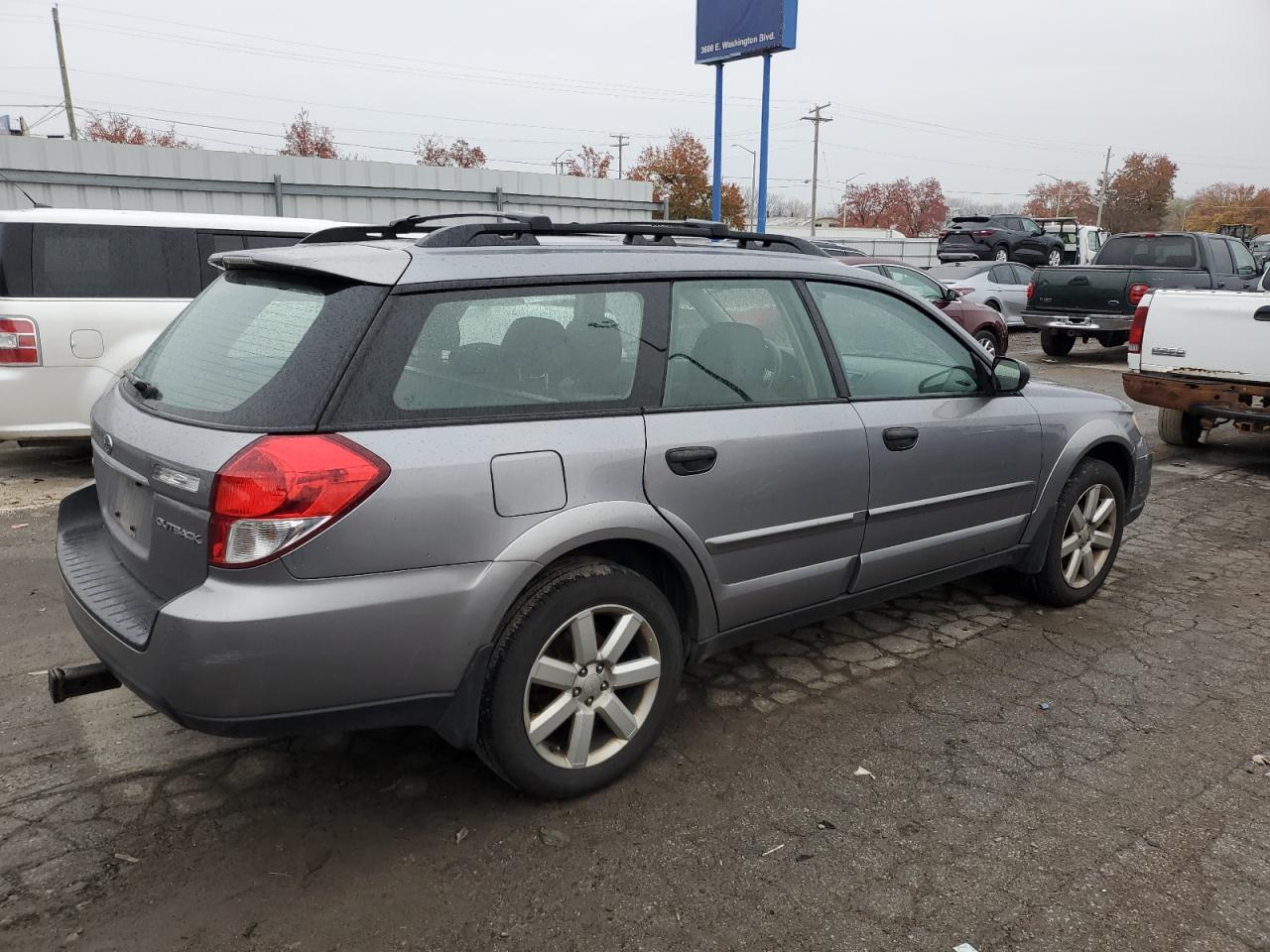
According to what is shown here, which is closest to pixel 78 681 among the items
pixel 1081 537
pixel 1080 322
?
pixel 1081 537

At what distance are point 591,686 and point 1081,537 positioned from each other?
2.89 m

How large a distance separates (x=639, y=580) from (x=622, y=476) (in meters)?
0.33

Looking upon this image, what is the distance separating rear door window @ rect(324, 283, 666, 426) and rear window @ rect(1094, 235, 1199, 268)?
14.7m

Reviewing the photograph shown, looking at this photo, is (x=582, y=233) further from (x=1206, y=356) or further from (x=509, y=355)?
(x=1206, y=356)

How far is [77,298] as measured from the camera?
22.0 ft

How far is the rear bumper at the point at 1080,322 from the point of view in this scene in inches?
575

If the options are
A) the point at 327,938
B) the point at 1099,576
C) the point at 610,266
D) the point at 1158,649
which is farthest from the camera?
the point at 1099,576

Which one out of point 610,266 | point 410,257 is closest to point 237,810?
point 410,257

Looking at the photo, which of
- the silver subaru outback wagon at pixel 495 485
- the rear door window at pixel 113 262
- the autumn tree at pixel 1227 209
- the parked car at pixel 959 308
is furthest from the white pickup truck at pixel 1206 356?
the autumn tree at pixel 1227 209

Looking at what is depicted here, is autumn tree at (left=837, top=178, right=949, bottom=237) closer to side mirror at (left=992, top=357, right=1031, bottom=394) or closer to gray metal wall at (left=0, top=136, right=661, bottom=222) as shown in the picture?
gray metal wall at (left=0, top=136, right=661, bottom=222)

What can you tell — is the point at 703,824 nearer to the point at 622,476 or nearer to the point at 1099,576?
the point at 622,476

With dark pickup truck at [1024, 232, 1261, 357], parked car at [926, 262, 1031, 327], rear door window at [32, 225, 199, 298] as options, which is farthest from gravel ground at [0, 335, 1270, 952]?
parked car at [926, 262, 1031, 327]

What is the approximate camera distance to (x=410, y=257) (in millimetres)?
2807

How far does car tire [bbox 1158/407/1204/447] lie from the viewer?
8.91 meters
